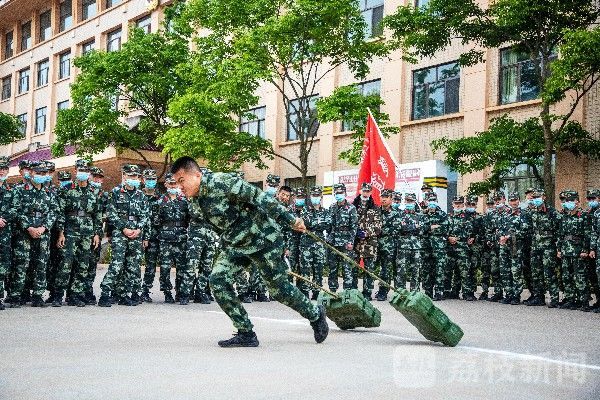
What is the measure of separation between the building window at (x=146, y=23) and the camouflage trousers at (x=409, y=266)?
25267 mm

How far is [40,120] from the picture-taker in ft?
136

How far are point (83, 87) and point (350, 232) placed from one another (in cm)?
1509

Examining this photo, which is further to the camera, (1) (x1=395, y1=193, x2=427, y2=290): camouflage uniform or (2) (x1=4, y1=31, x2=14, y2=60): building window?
(2) (x1=4, y1=31, x2=14, y2=60): building window

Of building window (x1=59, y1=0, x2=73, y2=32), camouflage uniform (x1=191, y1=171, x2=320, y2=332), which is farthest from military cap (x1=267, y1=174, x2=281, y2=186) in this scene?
building window (x1=59, y1=0, x2=73, y2=32)

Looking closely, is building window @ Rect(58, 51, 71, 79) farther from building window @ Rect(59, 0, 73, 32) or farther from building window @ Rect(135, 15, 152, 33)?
building window @ Rect(135, 15, 152, 33)

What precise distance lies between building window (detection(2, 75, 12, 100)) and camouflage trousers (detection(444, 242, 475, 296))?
4091cm

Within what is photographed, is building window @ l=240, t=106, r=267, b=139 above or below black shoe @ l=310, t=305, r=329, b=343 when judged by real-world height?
above

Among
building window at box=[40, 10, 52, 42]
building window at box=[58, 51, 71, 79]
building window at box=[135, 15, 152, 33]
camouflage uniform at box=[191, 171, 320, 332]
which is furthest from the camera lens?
building window at box=[40, 10, 52, 42]

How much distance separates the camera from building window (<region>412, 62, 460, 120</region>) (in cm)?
2104

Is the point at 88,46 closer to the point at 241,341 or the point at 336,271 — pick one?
the point at 336,271

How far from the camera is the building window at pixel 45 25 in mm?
42625

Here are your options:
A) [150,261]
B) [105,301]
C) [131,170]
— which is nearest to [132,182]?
[131,170]

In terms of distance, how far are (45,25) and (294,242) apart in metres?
37.1

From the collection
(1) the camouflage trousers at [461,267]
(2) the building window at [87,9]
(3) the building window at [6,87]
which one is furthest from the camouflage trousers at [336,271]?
(3) the building window at [6,87]
